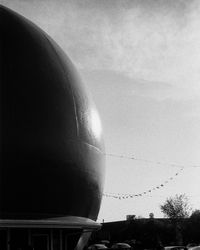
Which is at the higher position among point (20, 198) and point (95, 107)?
point (95, 107)

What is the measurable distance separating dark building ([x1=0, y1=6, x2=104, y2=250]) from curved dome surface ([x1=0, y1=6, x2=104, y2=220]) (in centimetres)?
3

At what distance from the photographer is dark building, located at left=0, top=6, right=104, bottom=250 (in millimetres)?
10742

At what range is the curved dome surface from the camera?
1075 centimetres

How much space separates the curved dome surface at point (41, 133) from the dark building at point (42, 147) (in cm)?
3

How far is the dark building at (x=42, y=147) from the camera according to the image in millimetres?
10742

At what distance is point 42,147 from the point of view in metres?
11.1

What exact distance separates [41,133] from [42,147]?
15.3 inches

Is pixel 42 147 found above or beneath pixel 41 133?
beneath

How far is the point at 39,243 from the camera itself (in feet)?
38.7

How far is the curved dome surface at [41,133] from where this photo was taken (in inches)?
423

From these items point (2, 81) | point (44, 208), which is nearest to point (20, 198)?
point (44, 208)

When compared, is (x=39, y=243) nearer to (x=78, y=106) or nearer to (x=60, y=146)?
(x=60, y=146)

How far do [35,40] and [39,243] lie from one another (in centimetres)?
610

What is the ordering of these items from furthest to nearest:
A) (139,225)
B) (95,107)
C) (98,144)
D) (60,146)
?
1. (139,225)
2. (95,107)
3. (98,144)
4. (60,146)
